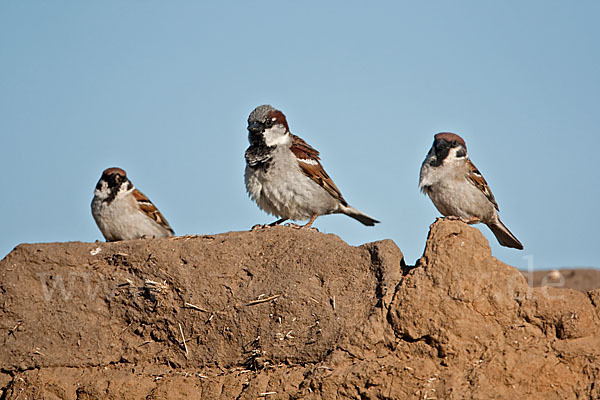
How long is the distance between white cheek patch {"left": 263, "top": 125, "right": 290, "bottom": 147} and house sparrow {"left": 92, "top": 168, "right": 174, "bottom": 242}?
75.9 inches

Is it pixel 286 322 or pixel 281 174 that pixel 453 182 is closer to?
pixel 281 174

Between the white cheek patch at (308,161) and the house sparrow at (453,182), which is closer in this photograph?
the house sparrow at (453,182)

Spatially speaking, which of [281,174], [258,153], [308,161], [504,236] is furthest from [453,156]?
[258,153]

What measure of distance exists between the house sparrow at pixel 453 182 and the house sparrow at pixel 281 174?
1.40 metres

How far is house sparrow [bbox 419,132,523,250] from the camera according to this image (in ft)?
24.4

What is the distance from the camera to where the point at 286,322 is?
5754 millimetres

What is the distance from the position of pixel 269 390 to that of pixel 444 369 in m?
1.28

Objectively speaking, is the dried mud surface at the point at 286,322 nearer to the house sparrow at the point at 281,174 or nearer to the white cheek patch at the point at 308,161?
the house sparrow at the point at 281,174

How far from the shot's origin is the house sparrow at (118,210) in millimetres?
9141

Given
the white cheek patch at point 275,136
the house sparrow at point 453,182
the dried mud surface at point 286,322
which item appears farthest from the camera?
the white cheek patch at point 275,136

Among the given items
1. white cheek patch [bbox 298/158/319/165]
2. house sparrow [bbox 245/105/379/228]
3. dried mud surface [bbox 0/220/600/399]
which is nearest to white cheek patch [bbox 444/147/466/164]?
house sparrow [bbox 245/105/379/228]

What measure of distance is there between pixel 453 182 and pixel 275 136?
2.13m

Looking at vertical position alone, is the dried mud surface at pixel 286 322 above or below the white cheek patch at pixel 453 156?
below

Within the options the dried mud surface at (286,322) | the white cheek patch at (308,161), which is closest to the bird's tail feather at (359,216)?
the white cheek patch at (308,161)
